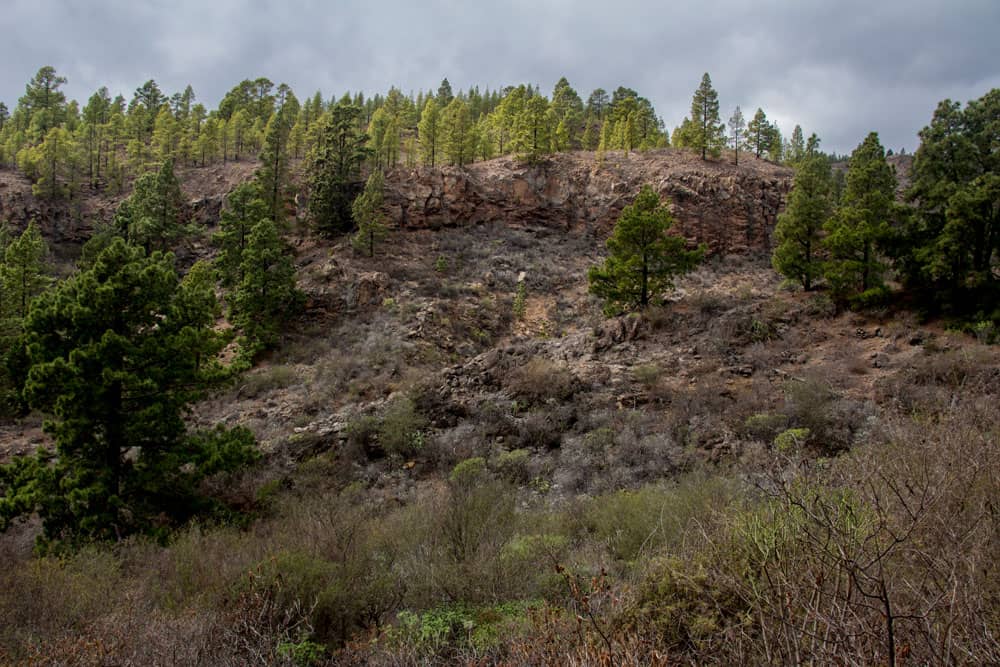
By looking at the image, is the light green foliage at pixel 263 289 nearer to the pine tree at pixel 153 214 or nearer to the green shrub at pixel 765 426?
the pine tree at pixel 153 214

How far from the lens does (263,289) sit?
27.9 meters

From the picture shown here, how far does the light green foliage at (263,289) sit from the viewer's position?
89.3 ft

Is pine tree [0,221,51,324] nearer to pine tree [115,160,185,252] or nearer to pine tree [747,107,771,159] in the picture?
pine tree [115,160,185,252]

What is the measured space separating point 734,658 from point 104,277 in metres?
14.7

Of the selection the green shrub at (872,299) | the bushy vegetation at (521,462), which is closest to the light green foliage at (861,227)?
the bushy vegetation at (521,462)

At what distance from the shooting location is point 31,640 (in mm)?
4609

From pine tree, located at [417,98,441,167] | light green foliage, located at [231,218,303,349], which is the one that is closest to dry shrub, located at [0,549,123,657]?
light green foliage, located at [231,218,303,349]

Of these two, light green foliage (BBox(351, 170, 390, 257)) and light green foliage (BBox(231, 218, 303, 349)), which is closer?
light green foliage (BBox(231, 218, 303, 349))

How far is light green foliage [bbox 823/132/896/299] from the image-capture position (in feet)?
63.3

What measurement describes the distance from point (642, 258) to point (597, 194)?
21.2 metres

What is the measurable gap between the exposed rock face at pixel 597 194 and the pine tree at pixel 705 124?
1.47 meters

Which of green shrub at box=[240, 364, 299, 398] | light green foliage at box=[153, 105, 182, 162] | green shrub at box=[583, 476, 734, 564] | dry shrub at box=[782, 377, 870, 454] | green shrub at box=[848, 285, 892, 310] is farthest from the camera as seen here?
light green foliage at box=[153, 105, 182, 162]

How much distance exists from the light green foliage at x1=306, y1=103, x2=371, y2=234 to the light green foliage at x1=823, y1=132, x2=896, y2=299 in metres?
30.1

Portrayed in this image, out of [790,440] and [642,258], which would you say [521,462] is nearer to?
[790,440]
